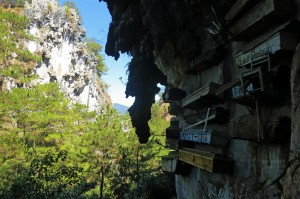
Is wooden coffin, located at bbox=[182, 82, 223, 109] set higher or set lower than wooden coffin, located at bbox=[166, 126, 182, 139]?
higher

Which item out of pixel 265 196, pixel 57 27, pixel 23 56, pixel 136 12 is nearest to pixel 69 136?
pixel 23 56

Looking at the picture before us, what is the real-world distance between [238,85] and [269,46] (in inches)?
36.0

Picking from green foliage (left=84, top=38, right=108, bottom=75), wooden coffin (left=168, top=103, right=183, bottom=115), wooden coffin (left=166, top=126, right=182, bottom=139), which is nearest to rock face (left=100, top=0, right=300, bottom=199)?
wooden coffin (left=166, top=126, right=182, bottom=139)

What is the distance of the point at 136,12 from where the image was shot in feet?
39.5

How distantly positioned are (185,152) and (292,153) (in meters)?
5.01

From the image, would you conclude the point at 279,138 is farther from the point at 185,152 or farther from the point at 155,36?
the point at 155,36

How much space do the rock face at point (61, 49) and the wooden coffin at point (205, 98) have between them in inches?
1597

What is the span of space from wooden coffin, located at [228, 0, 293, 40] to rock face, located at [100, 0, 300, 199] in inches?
0.6

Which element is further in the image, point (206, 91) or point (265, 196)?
point (206, 91)

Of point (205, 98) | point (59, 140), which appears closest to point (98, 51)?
point (59, 140)

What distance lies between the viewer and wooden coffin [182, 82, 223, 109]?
6.55 m

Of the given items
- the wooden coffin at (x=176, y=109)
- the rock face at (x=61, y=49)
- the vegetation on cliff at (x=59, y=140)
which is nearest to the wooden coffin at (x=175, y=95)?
the wooden coffin at (x=176, y=109)

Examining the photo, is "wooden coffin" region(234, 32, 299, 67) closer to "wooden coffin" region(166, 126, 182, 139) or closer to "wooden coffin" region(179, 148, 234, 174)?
"wooden coffin" region(179, 148, 234, 174)

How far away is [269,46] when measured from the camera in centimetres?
423
